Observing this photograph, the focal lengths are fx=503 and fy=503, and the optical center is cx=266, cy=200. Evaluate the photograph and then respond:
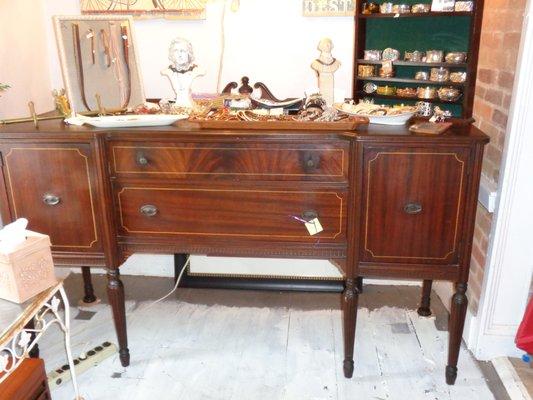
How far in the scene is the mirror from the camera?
1.87 m

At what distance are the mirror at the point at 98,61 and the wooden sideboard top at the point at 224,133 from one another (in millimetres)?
220

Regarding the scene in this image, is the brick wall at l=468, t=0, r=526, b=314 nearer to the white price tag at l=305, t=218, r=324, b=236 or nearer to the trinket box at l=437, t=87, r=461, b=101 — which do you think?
the trinket box at l=437, t=87, r=461, b=101

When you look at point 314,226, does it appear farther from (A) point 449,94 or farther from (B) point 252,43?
(B) point 252,43

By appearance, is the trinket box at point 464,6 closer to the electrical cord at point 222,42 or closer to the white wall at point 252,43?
the white wall at point 252,43

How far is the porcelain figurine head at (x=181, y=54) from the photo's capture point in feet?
6.31

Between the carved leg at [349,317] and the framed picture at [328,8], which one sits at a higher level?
the framed picture at [328,8]

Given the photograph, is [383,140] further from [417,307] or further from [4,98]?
[4,98]

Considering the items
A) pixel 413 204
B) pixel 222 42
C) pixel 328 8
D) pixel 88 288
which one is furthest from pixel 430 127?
pixel 88 288

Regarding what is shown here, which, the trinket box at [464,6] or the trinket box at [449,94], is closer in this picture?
the trinket box at [464,6]

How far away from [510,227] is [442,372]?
24.5 inches

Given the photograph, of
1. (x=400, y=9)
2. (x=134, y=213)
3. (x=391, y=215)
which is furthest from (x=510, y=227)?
(x=134, y=213)

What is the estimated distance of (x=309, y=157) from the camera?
1655mm

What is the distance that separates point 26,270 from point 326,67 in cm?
127

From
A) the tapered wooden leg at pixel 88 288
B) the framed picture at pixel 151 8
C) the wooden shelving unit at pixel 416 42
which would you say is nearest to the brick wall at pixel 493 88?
the wooden shelving unit at pixel 416 42
